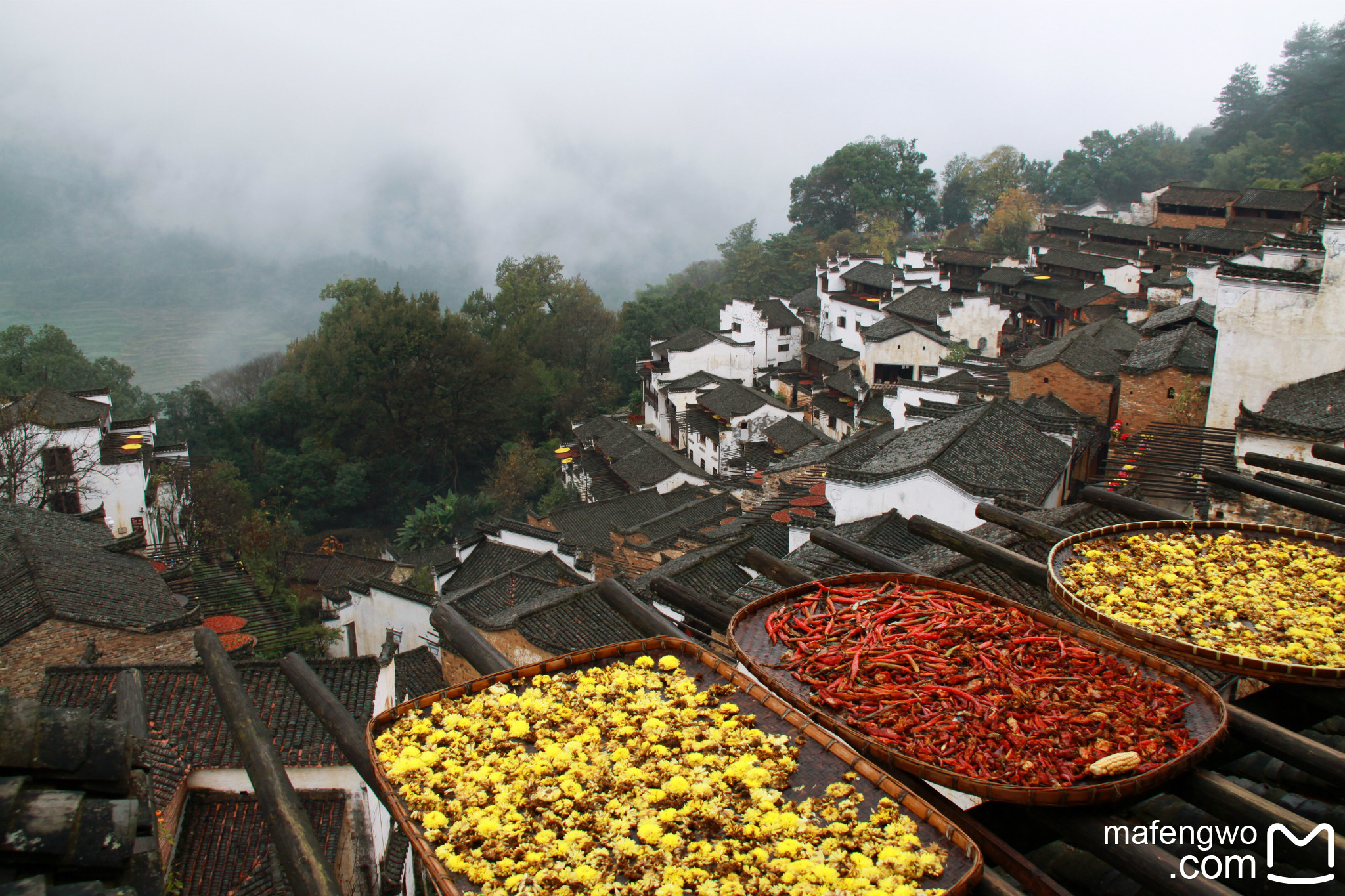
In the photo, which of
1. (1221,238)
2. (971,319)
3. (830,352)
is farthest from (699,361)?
(1221,238)

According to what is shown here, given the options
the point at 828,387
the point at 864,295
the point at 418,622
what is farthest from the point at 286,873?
the point at 864,295

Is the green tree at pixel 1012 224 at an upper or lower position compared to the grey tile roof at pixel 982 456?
upper

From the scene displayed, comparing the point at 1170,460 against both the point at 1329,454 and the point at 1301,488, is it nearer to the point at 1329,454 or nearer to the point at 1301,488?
the point at 1329,454

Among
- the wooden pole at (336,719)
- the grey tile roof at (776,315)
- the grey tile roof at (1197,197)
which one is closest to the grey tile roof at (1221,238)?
the grey tile roof at (1197,197)

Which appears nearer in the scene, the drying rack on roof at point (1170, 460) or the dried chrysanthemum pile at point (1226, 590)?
the dried chrysanthemum pile at point (1226, 590)

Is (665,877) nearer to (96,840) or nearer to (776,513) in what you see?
(96,840)

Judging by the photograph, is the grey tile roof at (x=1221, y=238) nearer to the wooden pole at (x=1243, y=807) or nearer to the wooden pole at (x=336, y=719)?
the wooden pole at (x=1243, y=807)

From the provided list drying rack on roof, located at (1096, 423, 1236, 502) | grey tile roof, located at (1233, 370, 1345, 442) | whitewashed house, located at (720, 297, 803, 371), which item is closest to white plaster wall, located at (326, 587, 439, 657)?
drying rack on roof, located at (1096, 423, 1236, 502)

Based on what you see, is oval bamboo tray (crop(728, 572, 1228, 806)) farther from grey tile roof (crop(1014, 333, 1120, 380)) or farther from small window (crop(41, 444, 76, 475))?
small window (crop(41, 444, 76, 475))
